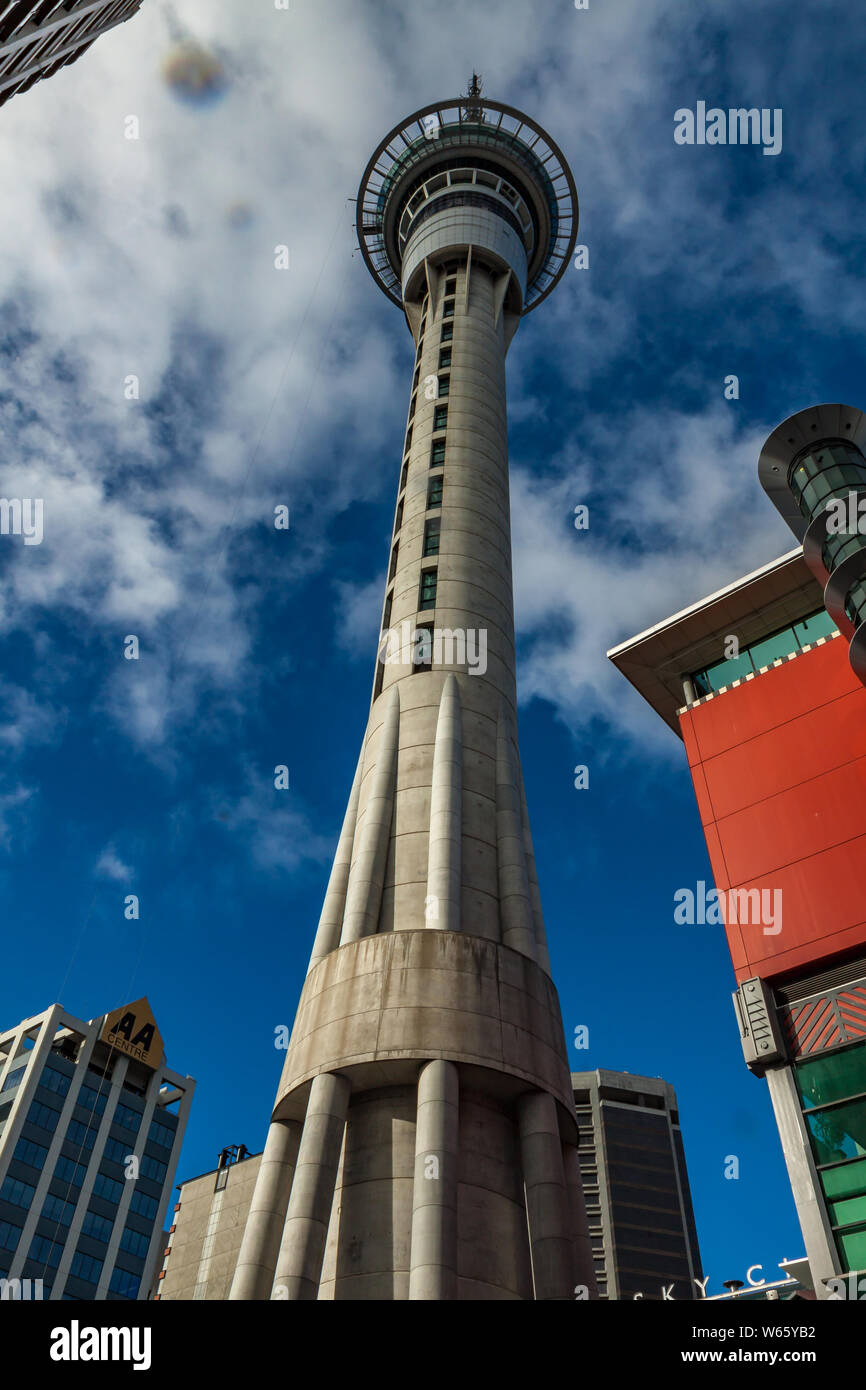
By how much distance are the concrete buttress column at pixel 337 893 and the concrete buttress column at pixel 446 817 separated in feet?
11.3

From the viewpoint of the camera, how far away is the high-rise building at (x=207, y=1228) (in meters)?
52.7

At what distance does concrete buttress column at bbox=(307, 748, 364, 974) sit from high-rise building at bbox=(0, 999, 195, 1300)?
97.1m

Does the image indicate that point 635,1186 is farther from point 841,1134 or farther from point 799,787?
point 841,1134

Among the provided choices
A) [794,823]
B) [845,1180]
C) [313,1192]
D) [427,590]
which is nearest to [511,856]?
[313,1192]

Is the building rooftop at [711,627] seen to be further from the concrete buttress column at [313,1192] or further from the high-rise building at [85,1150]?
the high-rise building at [85,1150]

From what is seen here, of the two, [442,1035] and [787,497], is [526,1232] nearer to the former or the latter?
[442,1035]

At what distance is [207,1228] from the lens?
5703cm

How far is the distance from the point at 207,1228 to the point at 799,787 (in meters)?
41.4

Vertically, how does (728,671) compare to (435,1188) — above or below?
above

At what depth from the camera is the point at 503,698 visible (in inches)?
1545

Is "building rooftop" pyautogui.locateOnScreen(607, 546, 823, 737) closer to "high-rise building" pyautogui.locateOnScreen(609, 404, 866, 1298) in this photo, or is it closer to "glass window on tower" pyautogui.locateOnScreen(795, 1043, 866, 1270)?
"high-rise building" pyautogui.locateOnScreen(609, 404, 866, 1298)
